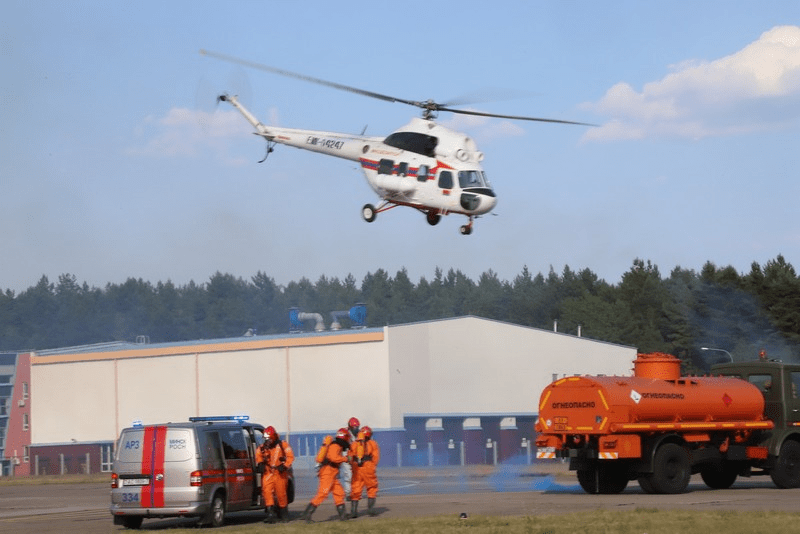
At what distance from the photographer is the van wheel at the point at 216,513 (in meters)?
23.1

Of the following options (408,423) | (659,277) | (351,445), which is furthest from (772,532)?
(659,277)

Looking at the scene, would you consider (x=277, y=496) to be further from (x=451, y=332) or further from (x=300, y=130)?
(x=451, y=332)

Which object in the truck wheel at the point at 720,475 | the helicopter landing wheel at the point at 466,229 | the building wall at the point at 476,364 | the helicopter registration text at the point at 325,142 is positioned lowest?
the truck wheel at the point at 720,475

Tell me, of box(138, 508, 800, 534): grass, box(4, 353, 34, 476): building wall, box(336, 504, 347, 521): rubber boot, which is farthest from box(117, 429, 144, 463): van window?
box(4, 353, 34, 476): building wall

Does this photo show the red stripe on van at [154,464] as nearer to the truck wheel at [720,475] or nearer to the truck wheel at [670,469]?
the truck wheel at [670,469]

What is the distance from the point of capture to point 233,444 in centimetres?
2419

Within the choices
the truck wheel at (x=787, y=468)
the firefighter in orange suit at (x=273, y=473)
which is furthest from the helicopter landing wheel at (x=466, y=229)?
the firefighter in orange suit at (x=273, y=473)

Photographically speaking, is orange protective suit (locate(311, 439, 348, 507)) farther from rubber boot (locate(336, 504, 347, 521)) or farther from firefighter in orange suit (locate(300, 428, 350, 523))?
rubber boot (locate(336, 504, 347, 521))

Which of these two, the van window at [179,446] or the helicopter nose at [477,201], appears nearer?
the van window at [179,446]

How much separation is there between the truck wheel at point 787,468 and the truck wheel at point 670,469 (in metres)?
2.56

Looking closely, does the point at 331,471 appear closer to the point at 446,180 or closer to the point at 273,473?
the point at 273,473

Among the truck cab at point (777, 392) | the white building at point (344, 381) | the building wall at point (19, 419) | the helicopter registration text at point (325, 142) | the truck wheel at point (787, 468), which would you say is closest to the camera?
the truck wheel at point (787, 468)

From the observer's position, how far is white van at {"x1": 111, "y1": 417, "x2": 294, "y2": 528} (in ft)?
74.7

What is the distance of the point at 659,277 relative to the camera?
504ft
